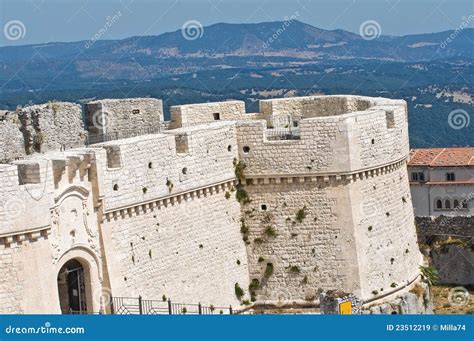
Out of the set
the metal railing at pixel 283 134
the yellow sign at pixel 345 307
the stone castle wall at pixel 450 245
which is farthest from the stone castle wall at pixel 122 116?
the stone castle wall at pixel 450 245

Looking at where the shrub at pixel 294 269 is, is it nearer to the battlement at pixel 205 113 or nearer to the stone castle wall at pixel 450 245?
the battlement at pixel 205 113

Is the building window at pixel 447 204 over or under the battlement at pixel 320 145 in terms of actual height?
under

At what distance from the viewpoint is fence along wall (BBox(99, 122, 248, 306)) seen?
28703 millimetres

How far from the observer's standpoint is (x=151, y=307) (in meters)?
29.5

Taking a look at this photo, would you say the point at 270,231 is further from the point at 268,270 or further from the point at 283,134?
the point at 283,134

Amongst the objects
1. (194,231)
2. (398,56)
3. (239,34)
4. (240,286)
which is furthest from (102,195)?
(398,56)

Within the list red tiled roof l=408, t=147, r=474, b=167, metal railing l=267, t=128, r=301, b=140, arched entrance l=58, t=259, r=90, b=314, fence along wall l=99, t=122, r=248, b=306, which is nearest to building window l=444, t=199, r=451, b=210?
red tiled roof l=408, t=147, r=474, b=167

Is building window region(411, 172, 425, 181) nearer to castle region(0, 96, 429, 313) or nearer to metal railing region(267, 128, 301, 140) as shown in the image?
castle region(0, 96, 429, 313)

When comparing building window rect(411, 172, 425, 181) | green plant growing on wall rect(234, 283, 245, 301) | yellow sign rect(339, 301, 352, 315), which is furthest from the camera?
building window rect(411, 172, 425, 181)

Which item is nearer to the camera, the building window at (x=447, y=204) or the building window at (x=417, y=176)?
the building window at (x=447, y=204)

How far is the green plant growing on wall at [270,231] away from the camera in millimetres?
33188

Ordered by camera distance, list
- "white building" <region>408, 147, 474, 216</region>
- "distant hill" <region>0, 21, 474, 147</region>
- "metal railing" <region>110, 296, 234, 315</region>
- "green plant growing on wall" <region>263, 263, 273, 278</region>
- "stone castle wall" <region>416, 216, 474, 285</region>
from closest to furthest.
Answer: "metal railing" <region>110, 296, 234, 315</region> < "green plant growing on wall" <region>263, 263, 273, 278</region> < "stone castle wall" <region>416, 216, 474, 285</region> < "white building" <region>408, 147, 474, 216</region> < "distant hill" <region>0, 21, 474, 147</region>

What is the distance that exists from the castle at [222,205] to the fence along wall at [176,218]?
4cm

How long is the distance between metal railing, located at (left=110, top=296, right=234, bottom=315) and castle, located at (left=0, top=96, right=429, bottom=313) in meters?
0.22
